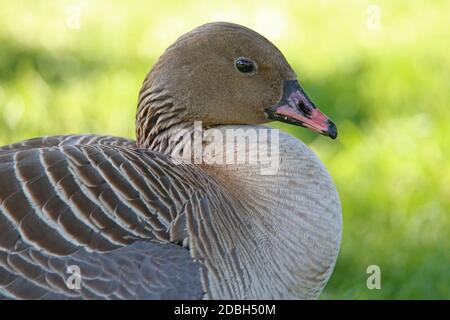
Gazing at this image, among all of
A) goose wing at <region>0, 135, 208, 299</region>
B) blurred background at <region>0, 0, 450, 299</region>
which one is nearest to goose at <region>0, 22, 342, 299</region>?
goose wing at <region>0, 135, 208, 299</region>

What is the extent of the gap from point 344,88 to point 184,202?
12.1ft

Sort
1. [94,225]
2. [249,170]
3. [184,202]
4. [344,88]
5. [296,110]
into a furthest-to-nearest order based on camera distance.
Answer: [344,88], [296,110], [249,170], [184,202], [94,225]

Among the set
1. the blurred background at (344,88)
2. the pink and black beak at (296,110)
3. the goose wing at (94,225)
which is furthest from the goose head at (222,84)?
the blurred background at (344,88)

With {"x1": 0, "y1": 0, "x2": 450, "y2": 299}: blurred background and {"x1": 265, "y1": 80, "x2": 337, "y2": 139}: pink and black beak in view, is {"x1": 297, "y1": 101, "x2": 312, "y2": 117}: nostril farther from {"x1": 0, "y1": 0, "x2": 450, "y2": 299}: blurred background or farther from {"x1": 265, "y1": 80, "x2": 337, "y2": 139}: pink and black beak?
{"x1": 0, "y1": 0, "x2": 450, "y2": 299}: blurred background

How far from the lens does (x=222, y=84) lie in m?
4.30

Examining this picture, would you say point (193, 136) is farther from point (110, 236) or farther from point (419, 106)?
point (419, 106)

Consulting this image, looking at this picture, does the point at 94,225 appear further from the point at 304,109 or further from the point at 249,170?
the point at 304,109

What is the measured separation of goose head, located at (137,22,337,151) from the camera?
426cm

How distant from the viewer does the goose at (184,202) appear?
12.0ft

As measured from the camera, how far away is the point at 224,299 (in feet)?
12.3

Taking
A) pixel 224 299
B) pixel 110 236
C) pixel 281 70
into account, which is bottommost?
pixel 224 299

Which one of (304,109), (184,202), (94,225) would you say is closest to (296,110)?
(304,109)

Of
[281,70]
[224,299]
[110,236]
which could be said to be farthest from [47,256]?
[281,70]
